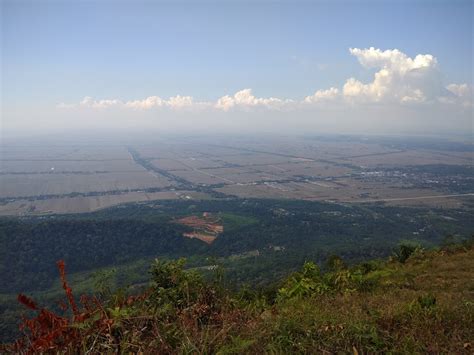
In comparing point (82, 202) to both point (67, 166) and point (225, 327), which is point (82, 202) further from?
point (225, 327)

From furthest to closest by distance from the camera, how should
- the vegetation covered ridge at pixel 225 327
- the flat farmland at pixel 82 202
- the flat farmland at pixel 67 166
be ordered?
1. the flat farmland at pixel 67 166
2. the flat farmland at pixel 82 202
3. the vegetation covered ridge at pixel 225 327

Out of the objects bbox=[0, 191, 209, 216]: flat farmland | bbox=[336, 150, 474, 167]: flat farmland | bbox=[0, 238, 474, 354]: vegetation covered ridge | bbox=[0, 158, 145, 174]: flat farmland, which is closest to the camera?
bbox=[0, 238, 474, 354]: vegetation covered ridge

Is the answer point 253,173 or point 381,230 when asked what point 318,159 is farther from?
point 381,230

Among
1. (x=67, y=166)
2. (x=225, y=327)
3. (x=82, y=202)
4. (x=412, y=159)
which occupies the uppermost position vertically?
(x=225, y=327)

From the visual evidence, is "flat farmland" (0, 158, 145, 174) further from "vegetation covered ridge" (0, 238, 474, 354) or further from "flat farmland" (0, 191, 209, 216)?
"vegetation covered ridge" (0, 238, 474, 354)

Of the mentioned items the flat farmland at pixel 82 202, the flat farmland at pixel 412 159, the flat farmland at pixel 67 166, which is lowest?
the flat farmland at pixel 82 202

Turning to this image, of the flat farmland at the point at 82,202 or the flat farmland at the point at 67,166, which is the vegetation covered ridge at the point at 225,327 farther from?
the flat farmland at the point at 67,166

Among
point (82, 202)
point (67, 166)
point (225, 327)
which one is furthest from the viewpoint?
point (67, 166)

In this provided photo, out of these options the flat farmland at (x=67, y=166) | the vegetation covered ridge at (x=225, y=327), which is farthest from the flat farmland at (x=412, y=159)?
the vegetation covered ridge at (x=225, y=327)

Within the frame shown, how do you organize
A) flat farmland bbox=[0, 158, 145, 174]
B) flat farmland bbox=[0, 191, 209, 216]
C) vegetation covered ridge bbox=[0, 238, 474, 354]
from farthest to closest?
flat farmland bbox=[0, 158, 145, 174] < flat farmland bbox=[0, 191, 209, 216] < vegetation covered ridge bbox=[0, 238, 474, 354]

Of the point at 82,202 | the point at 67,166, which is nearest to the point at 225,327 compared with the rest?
the point at 82,202

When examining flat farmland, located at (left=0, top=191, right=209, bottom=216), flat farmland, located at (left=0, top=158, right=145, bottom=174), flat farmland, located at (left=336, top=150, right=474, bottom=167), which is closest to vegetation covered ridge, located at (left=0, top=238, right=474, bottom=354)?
flat farmland, located at (left=0, top=191, right=209, bottom=216)

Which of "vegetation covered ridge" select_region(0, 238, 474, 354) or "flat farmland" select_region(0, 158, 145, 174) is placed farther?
"flat farmland" select_region(0, 158, 145, 174)
